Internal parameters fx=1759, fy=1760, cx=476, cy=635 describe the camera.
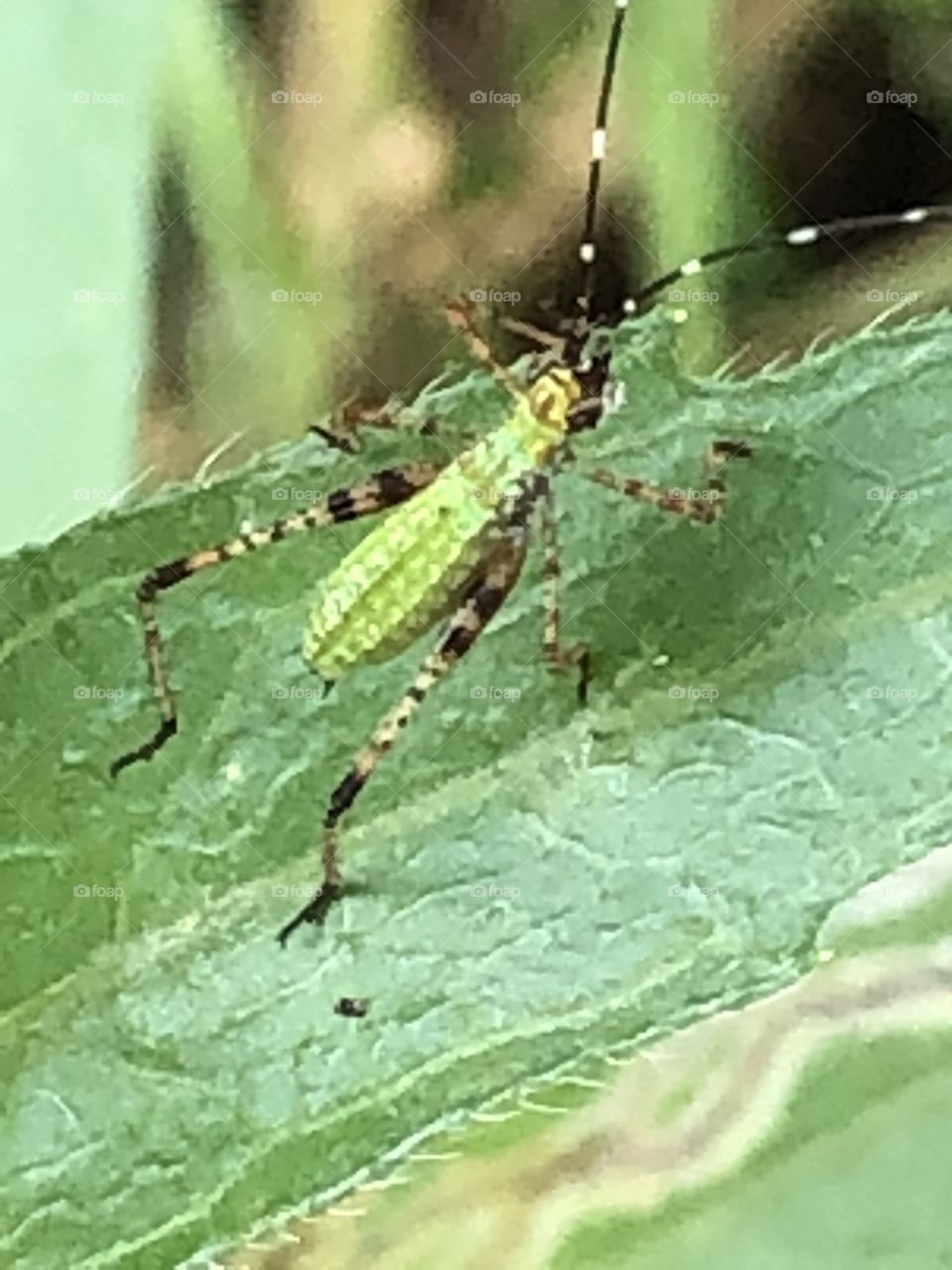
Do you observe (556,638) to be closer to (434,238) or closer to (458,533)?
(458,533)

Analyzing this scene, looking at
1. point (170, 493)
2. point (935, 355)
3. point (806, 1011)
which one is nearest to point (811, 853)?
point (806, 1011)

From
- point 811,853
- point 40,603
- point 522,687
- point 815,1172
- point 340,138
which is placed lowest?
point 815,1172

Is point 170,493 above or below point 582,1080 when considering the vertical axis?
above

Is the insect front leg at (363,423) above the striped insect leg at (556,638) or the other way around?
above

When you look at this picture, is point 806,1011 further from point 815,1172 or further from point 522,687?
point 522,687

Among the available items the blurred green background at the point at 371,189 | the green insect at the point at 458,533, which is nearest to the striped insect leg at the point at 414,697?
the green insect at the point at 458,533

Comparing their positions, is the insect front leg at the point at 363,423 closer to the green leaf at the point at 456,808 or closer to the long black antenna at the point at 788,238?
the green leaf at the point at 456,808
